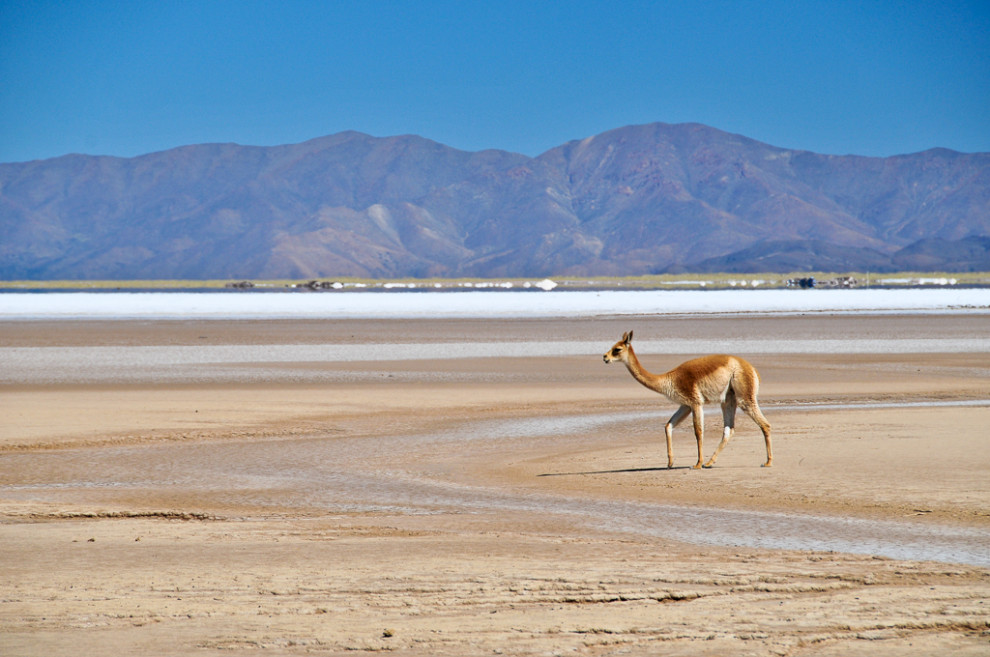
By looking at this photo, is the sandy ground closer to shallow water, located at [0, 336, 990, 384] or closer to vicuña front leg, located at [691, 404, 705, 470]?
vicuña front leg, located at [691, 404, 705, 470]

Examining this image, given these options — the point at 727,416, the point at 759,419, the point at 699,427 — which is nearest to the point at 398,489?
the point at 699,427

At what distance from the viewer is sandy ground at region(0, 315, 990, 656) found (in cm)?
646

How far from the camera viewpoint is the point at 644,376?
42.1ft

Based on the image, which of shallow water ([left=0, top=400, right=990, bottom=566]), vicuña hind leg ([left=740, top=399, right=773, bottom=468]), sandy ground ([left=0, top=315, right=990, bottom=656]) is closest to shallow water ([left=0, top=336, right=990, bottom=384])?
sandy ground ([left=0, top=315, right=990, bottom=656])

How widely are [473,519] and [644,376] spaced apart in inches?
137

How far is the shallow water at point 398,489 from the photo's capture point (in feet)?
30.1

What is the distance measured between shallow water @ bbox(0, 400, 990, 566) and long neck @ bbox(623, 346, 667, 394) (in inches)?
76.4

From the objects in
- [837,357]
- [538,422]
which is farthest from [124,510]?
[837,357]

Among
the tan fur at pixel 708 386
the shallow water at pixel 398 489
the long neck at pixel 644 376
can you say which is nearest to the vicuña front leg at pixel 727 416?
the tan fur at pixel 708 386

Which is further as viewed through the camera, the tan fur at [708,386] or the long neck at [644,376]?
the long neck at [644,376]

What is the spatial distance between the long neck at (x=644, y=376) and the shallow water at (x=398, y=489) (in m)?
1.94

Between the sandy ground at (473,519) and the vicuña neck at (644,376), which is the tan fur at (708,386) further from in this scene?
the sandy ground at (473,519)

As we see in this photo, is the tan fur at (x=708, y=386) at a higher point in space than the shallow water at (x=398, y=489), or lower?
higher

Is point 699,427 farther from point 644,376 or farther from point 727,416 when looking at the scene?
point 644,376
